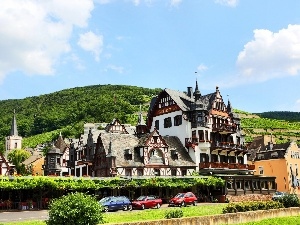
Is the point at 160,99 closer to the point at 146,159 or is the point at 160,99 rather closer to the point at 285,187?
the point at 146,159

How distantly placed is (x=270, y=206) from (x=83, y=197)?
2062 centimetres

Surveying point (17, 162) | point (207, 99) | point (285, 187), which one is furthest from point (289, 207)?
point (17, 162)

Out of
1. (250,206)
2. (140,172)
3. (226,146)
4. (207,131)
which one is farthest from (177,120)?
(250,206)

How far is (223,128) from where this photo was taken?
7069 cm

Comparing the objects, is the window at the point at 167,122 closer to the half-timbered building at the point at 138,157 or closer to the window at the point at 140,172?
the half-timbered building at the point at 138,157

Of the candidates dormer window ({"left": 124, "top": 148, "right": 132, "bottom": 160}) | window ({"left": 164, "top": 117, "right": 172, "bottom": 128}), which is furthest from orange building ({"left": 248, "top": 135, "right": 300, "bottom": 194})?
dormer window ({"left": 124, "top": 148, "right": 132, "bottom": 160})

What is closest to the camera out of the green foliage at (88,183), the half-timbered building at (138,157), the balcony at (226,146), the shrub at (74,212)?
the shrub at (74,212)

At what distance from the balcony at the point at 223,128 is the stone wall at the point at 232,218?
99.8ft

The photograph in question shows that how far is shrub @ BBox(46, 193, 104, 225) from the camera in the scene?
2278 centimetres

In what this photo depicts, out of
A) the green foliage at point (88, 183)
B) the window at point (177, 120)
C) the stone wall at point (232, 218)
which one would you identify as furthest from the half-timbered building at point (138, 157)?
the stone wall at point (232, 218)

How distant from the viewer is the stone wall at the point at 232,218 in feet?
92.9

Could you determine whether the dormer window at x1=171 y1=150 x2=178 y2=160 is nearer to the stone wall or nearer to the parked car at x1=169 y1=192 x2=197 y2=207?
the parked car at x1=169 y1=192 x2=197 y2=207

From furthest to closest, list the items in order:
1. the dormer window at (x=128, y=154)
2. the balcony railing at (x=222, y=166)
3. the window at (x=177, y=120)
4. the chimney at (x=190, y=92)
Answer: the chimney at (x=190, y=92) < the window at (x=177, y=120) < the balcony railing at (x=222, y=166) < the dormer window at (x=128, y=154)

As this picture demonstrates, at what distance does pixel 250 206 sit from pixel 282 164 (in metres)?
48.6
